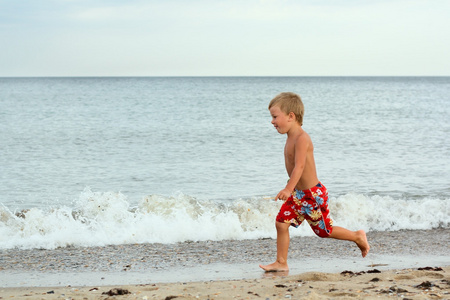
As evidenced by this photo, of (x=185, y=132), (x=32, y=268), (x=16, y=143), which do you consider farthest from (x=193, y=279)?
(x=185, y=132)

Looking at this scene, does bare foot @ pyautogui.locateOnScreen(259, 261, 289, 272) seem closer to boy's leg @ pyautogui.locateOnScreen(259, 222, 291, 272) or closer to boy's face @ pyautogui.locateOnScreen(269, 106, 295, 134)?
boy's leg @ pyautogui.locateOnScreen(259, 222, 291, 272)

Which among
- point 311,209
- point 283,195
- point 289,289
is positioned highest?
point 283,195

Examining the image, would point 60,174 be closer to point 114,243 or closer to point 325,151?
point 114,243

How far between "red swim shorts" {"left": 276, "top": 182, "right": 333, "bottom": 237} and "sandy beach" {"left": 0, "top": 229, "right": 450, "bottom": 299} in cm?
41

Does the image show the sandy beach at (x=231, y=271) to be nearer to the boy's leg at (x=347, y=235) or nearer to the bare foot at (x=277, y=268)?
the bare foot at (x=277, y=268)

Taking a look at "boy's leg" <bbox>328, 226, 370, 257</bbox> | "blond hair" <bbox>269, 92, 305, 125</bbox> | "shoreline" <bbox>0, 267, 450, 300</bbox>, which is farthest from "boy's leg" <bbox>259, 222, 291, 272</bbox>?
"blond hair" <bbox>269, 92, 305, 125</bbox>

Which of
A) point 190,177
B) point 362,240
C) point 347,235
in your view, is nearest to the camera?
point 347,235

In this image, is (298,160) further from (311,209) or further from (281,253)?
(281,253)

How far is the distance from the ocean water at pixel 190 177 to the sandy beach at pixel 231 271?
63cm

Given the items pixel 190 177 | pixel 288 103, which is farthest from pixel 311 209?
pixel 190 177

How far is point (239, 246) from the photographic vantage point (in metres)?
5.82

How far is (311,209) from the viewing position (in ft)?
14.1

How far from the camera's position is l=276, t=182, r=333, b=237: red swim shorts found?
169 inches

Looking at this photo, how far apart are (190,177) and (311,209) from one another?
6.60m
